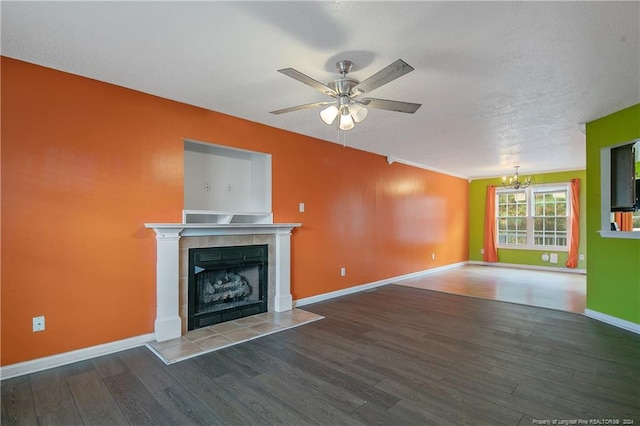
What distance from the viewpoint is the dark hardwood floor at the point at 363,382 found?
194cm

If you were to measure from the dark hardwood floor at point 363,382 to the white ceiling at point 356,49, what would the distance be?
246 centimetres

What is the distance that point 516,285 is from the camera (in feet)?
19.2

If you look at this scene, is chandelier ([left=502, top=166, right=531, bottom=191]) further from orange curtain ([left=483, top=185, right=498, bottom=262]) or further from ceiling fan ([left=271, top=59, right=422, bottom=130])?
ceiling fan ([left=271, top=59, right=422, bottom=130])

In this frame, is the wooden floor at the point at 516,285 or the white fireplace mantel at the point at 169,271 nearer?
the white fireplace mantel at the point at 169,271

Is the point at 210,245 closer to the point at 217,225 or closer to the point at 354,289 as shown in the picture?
the point at 217,225

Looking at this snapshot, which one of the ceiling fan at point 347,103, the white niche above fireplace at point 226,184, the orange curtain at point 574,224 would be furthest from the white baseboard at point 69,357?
the orange curtain at point 574,224

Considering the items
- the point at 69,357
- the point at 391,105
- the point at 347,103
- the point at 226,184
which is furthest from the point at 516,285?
the point at 69,357

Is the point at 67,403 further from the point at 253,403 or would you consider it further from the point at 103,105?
the point at 103,105

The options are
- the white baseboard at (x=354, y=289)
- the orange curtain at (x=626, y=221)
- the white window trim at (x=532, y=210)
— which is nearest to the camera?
the white baseboard at (x=354, y=289)

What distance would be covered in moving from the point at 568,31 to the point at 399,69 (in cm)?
120

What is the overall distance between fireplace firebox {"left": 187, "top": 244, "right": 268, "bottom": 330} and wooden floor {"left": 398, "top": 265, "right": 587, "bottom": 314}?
317cm

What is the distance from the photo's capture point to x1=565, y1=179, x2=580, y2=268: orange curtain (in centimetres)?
707

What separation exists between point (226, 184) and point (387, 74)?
2.71 meters

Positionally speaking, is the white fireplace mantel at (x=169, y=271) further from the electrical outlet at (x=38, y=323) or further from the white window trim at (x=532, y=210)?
the white window trim at (x=532, y=210)
